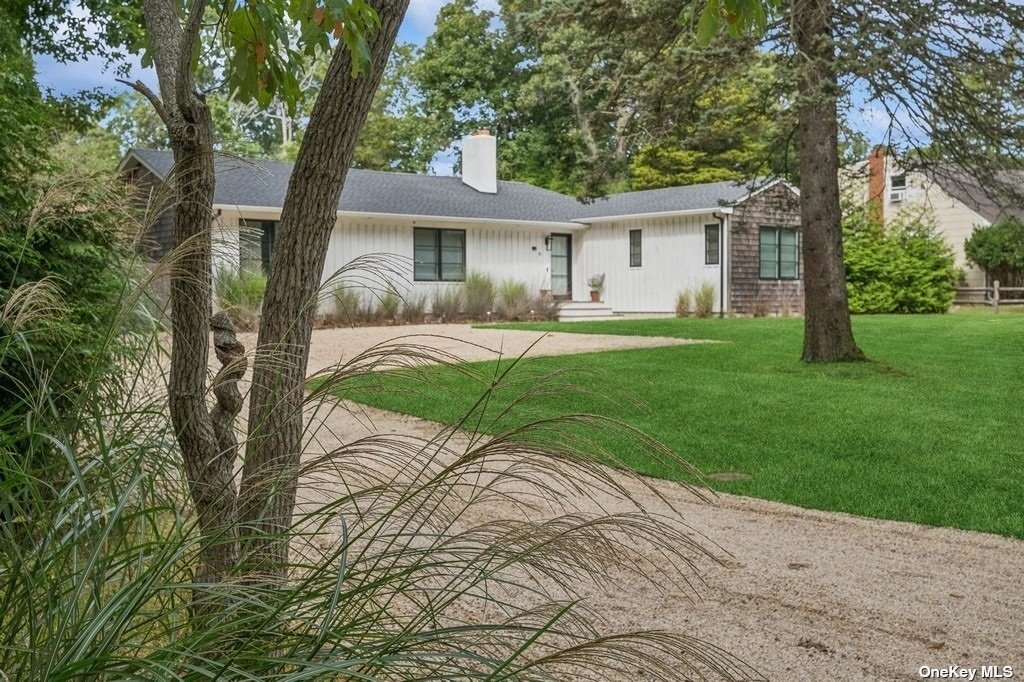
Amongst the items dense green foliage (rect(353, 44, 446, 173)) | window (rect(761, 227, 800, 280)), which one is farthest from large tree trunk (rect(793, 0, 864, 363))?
dense green foliage (rect(353, 44, 446, 173))

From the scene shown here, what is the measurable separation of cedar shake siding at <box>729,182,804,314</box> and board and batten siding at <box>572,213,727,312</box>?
48 centimetres

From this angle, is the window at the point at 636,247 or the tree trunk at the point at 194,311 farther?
the window at the point at 636,247

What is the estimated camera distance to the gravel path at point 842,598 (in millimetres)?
3082

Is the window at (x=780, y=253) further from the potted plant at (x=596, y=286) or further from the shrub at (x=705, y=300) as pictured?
the potted plant at (x=596, y=286)

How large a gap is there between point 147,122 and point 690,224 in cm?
3340

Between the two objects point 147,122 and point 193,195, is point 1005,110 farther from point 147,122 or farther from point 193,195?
point 147,122

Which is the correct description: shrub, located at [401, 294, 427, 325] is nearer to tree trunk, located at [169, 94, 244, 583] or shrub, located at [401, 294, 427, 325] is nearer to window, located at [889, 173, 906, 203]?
tree trunk, located at [169, 94, 244, 583]

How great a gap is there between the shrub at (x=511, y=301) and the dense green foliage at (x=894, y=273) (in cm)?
915

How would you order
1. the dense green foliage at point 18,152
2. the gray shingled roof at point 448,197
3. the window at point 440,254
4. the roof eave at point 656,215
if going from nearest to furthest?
the dense green foliage at point 18,152 < the gray shingled roof at point 448,197 < the window at point 440,254 < the roof eave at point 656,215

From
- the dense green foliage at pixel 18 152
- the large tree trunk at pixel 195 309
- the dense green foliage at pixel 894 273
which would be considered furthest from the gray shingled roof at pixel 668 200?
the large tree trunk at pixel 195 309

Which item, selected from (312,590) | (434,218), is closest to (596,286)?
(434,218)

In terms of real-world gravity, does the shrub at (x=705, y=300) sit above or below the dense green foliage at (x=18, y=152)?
below

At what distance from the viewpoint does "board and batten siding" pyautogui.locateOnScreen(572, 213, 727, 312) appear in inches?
972

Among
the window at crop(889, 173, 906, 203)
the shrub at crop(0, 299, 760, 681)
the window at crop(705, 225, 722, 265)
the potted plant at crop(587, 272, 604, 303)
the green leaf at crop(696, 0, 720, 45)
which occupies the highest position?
the window at crop(889, 173, 906, 203)
